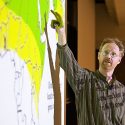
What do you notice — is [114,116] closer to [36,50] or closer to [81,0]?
[36,50]

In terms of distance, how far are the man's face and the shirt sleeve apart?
10cm

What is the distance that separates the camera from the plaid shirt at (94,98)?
60.9 inches

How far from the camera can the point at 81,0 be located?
3.63 meters

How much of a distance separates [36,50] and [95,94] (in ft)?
1.60

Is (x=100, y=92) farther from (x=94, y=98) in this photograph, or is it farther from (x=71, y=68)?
(x=71, y=68)

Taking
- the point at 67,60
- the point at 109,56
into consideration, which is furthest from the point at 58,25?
the point at 109,56

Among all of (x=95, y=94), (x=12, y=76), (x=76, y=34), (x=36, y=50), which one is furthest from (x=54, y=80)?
(x=76, y=34)

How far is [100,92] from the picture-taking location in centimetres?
158

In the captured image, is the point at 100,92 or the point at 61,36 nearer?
the point at 61,36

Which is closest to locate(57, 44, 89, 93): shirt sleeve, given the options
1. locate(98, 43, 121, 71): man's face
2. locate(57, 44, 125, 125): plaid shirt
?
locate(57, 44, 125, 125): plaid shirt

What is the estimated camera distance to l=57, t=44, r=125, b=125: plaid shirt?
5.08 feet

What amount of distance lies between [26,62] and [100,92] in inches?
24.1

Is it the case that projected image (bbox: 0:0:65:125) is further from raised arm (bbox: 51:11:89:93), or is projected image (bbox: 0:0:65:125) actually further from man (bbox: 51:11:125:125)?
man (bbox: 51:11:125:125)

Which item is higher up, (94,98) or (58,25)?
(58,25)
